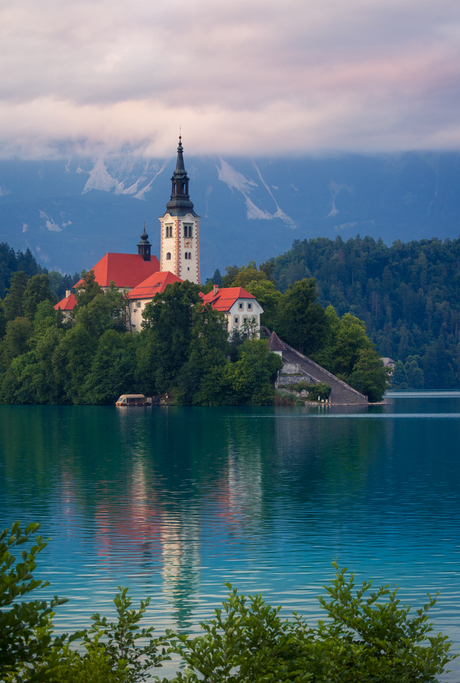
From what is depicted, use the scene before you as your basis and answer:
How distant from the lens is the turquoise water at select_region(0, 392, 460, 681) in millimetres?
18156

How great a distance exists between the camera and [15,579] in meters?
7.94

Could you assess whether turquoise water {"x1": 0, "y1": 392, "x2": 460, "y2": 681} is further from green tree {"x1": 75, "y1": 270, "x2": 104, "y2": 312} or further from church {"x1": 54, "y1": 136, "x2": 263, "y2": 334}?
church {"x1": 54, "y1": 136, "x2": 263, "y2": 334}

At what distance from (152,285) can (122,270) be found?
46.1ft

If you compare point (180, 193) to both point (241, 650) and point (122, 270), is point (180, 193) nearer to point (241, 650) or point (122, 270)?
point (122, 270)

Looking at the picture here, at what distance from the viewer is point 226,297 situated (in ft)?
409

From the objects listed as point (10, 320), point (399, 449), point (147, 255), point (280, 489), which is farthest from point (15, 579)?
point (147, 255)

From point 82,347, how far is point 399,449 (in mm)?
71736

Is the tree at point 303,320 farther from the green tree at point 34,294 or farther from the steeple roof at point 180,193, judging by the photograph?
the green tree at point 34,294

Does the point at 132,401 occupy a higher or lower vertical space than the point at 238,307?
lower

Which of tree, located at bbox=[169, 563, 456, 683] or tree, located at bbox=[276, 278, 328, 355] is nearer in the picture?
tree, located at bbox=[169, 563, 456, 683]

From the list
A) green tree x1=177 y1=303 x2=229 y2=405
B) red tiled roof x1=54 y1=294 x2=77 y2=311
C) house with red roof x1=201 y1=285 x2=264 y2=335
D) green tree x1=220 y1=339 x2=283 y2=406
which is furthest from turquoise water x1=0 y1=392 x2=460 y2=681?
red tiled roof x1=54 y1=294 x2=77 y2=311

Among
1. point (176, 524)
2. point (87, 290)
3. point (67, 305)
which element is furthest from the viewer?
point (67, 305)

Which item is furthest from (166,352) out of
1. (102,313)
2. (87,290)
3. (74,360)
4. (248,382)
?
(87,290)

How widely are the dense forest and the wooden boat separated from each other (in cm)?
192
